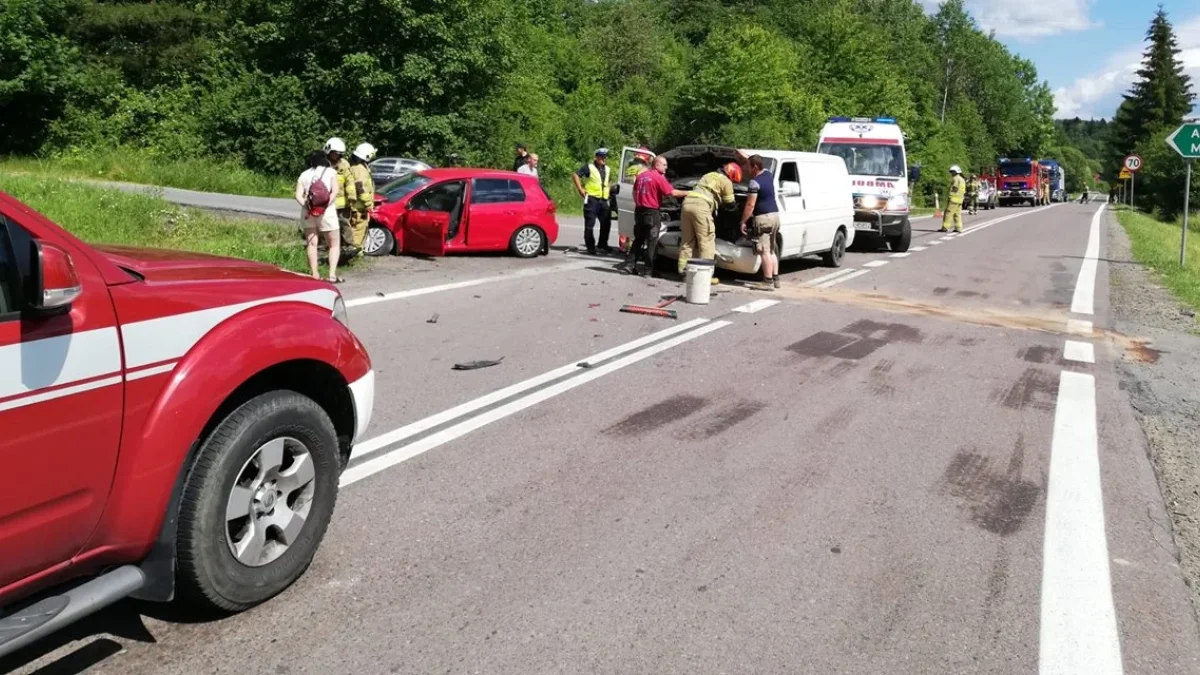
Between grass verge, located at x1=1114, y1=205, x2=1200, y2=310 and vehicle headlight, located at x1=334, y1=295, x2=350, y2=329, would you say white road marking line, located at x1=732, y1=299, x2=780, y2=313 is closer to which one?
grass verge, located at x1=1114, y1=205, x2=1200, y2=310

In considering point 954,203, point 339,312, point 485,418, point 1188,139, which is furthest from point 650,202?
point 954,203

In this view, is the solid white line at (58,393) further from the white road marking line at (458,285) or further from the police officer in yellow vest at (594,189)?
the police officer in yellow vest at (594,189)

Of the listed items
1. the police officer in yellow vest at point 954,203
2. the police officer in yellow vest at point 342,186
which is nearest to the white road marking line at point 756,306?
Answer: the police officer in yellow vest at point 342,186

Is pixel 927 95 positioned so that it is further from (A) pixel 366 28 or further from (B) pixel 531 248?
(B) pixel 531 248

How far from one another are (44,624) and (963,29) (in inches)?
3572

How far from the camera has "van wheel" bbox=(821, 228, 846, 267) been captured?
15.9 m

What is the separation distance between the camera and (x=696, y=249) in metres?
12.6

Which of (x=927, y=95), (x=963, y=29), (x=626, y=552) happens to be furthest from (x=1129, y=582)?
(x=963, y=29)

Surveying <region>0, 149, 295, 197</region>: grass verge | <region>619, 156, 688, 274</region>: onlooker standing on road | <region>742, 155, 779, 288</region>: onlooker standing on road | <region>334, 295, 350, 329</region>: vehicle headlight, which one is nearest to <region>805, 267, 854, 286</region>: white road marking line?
<region>742, 155, 779, 288</region>: onlooker standing on road

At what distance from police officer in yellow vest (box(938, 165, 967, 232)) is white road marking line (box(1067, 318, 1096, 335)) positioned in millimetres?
12770

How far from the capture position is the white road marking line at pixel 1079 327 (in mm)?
10578

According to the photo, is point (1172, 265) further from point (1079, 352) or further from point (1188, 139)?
point (1079, 352)

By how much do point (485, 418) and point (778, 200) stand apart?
8515 mm

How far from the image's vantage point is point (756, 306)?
11.4 m
